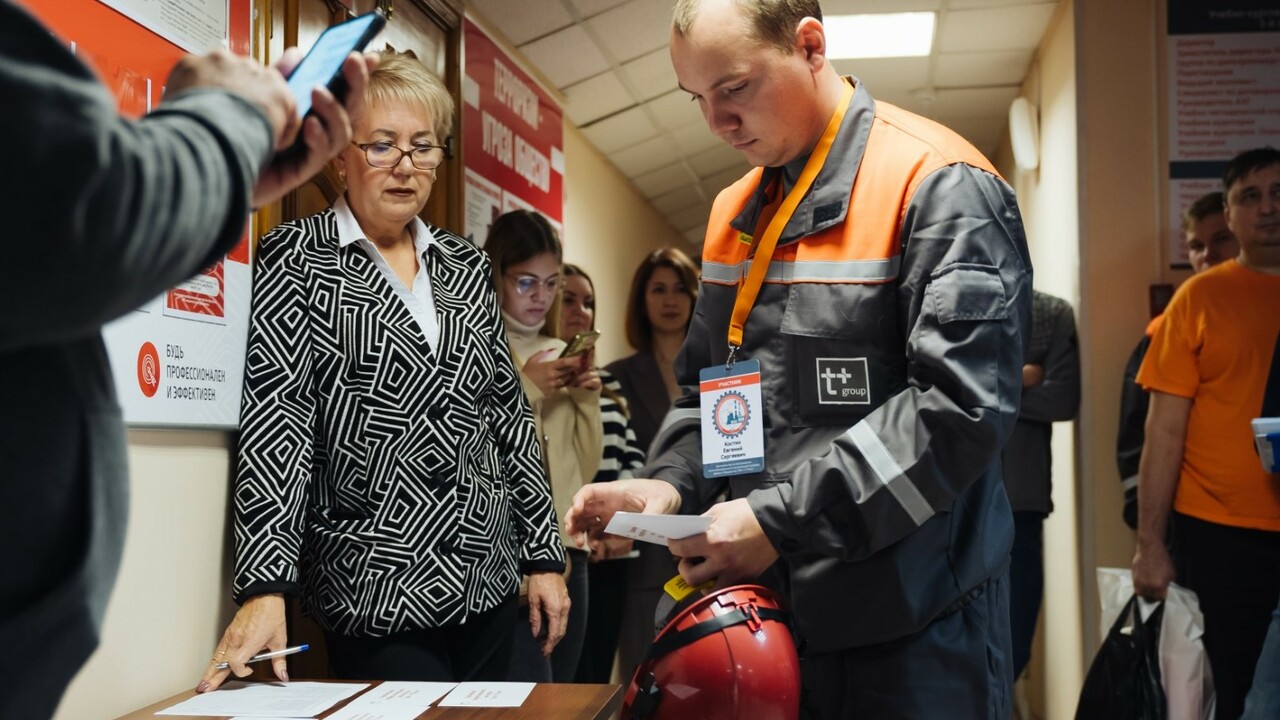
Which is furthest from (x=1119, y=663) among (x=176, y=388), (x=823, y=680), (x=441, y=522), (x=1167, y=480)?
(x=176, y=388)

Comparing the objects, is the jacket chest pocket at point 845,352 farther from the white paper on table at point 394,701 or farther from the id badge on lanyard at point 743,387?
the white paper on table at point 394,701

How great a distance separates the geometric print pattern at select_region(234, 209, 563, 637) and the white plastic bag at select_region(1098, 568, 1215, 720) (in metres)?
1.90

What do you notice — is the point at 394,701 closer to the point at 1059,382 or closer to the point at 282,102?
the point at 282,102

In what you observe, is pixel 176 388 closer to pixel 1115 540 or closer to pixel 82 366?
pixel 82 366

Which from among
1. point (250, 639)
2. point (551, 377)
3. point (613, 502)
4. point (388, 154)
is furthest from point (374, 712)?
point (551, 377)

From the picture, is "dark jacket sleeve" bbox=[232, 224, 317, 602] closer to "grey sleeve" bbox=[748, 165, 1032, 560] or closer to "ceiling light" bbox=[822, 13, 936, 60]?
"grey sleeve" bbox=[748, 165, 1032, 560]

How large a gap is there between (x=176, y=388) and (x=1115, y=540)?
10.9 feet

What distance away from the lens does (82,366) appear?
69 centimetres

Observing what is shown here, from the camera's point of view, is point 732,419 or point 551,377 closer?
point 732,419

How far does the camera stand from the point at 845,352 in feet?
4.87

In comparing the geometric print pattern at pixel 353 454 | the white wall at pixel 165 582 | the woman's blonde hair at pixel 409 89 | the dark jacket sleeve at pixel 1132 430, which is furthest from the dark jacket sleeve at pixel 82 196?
the dark jacket sleeve at pixel 1132 430

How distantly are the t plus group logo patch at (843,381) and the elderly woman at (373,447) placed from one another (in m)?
0.73

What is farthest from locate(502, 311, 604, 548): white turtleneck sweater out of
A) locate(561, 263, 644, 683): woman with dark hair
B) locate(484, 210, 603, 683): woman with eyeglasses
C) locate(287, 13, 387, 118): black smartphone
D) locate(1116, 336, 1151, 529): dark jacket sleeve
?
locate(287, 13, 387, 118): black smartphone

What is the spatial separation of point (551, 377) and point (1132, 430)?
1975 millimetres
